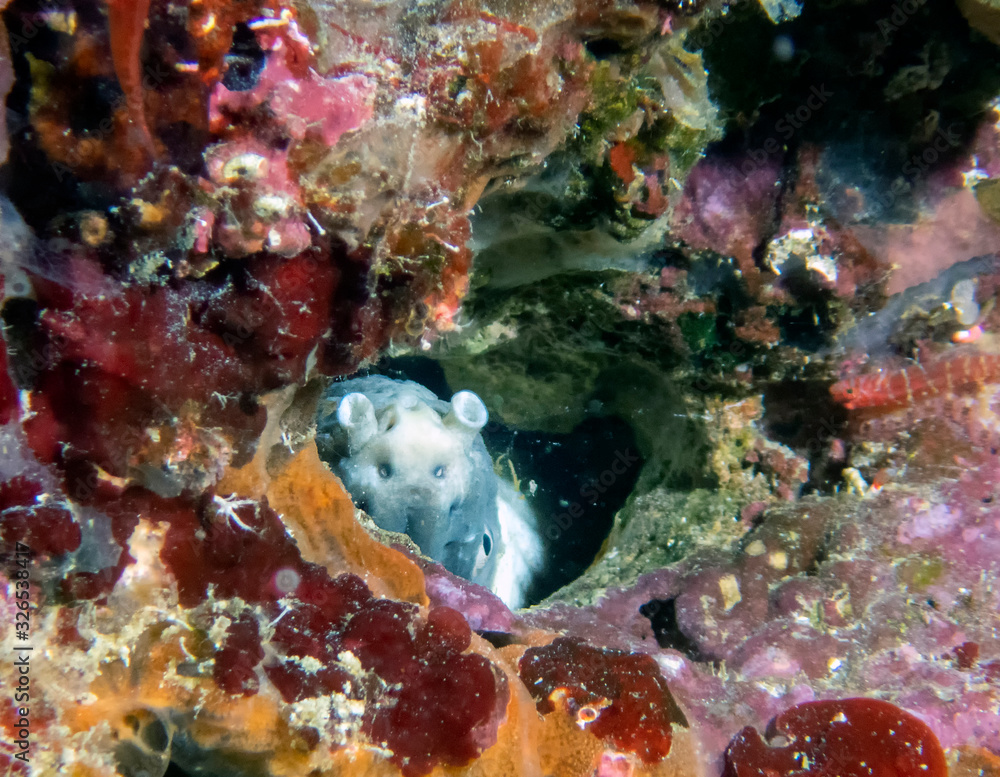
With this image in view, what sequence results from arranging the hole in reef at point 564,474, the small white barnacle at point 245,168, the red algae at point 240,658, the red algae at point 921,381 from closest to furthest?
the small white barnacle at point 245,168 < the red algae at point 240,658 < the red algae at point 921,381 < the hole in reef at point 564,474

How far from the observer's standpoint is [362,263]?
1.99m

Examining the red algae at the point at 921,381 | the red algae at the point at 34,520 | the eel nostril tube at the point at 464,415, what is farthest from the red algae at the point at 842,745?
the red algae at the point at 34,520

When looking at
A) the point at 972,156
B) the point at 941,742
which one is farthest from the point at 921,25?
the point at 941,742

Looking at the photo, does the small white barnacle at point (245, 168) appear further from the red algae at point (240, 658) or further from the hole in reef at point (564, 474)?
the hole in reef at point (564, 474)

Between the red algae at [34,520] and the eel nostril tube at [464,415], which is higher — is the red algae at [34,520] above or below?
below

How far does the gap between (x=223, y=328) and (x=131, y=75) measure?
0.73 m

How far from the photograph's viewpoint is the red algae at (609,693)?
96.5 inches

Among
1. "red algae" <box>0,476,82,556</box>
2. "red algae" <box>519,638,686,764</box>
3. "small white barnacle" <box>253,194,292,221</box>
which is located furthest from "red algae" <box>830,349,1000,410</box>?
"red algae" <box>0,476,82,556</box>

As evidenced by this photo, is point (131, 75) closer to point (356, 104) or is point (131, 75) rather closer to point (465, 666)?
point (356, 104)

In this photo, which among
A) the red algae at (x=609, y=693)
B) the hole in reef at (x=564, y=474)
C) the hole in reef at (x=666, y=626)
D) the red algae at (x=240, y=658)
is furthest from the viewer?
the hole in reef at (x=564, y=474)

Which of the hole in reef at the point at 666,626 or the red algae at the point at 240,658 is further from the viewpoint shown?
the hole in reef at the point at 666,626

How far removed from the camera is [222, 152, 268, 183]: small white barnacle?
1.63 m

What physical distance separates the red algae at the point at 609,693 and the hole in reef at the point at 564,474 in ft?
8.01

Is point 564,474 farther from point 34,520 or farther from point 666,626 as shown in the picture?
point 34,520
